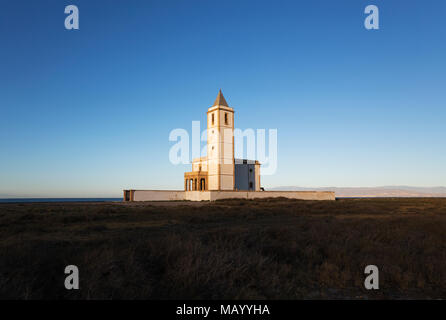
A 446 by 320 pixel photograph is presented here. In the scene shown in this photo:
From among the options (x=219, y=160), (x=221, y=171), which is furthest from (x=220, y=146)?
(x=221, y=171)

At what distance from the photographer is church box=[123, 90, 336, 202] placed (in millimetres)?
39812

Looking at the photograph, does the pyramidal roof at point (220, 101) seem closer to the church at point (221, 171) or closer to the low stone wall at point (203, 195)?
the church at point (221, 171)

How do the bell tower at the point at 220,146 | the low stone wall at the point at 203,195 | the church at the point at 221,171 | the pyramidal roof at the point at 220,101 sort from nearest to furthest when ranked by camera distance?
the low stone wall at the point at 203,195 → the church at the point at 221,171 → the bell tower at the point at 220,146 → the pyramidal roof at the point at 220,101

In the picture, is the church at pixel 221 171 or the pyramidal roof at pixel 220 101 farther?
the pyramidal roof at pixel 220 101

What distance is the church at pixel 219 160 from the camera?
4272 cm

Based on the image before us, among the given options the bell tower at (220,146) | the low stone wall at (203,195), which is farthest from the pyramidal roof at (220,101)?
the low stone wall at (203,195)

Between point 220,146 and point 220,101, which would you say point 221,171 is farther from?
point 220,101

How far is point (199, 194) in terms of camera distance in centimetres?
3819

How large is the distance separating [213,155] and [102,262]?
3809 cm

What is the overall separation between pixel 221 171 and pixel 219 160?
1617 millimetres

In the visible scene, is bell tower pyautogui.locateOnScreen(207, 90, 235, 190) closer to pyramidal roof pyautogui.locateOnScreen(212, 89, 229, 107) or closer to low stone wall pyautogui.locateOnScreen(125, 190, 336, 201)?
pyramidal roof pyautogui.locateOnScreen(212, 89, 229, 107)

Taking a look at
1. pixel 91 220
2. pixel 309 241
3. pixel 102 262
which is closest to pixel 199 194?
pixel 91 220

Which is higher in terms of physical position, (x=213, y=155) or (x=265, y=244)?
(x=213, y=155)
